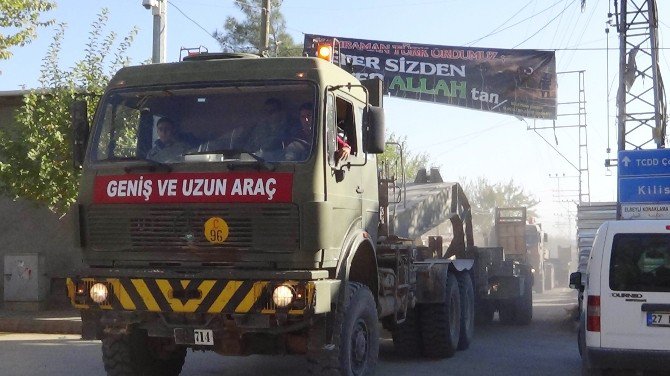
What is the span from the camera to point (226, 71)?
303 inches

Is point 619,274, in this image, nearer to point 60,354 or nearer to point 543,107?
point 60,354

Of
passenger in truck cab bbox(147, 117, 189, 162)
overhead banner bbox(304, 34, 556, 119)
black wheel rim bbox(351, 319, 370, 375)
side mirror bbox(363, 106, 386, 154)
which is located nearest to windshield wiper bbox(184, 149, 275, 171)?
passenger in truck cab bbox(147, 117, 189, 162)

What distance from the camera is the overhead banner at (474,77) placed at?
78.4 ft

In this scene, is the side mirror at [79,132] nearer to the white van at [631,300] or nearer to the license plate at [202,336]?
the license plate at [202,336]

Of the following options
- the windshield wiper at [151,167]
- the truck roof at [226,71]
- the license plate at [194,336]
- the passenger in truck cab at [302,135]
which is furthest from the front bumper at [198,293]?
the truck roof at [226,71]

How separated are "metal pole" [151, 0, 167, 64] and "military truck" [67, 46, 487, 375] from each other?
7.99 meters

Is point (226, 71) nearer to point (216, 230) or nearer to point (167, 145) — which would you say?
point (167, 145)

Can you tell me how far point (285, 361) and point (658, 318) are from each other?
4965mm

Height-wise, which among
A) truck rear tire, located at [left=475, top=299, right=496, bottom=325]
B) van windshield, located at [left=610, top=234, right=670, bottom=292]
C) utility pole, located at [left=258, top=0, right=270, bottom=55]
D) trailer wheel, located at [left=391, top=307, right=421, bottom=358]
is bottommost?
truck rear tire, located at [left=475, top=299, right=496, bottom=325]

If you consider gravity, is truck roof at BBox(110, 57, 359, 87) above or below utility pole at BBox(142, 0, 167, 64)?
below

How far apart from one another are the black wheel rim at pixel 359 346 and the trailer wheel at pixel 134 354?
5.73 ft

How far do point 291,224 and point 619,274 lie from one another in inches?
122

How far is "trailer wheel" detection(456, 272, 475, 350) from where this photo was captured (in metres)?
12.2

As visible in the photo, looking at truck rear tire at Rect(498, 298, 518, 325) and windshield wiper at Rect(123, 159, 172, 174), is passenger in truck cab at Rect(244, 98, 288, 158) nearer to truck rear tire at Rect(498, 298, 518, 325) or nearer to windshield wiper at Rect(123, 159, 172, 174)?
windshield wiper at Rect(123, 159, 172, 174)
